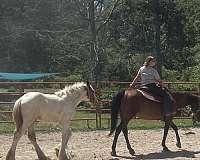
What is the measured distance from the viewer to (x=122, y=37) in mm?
34781

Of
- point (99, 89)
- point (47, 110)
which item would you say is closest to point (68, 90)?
point (47, 110)

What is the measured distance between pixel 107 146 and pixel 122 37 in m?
25.0

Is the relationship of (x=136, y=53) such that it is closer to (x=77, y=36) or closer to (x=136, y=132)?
(x=77, y=36)

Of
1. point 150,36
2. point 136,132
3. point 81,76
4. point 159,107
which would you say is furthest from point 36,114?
point 150,36

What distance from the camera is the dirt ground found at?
8.82 m

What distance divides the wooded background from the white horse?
18.6 meters

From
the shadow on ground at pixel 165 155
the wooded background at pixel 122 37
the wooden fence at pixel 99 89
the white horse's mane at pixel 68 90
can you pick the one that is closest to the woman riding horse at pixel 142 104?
the shadow on ground at pixel 165 155

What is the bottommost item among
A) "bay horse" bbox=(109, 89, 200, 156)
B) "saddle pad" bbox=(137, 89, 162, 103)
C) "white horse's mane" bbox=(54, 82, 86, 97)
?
"bay horse" bbox=(109, 89, 200, 156)

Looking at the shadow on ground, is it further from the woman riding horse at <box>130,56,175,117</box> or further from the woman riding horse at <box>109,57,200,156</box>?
the woman riding horse at <box>130,56,175,117</box>

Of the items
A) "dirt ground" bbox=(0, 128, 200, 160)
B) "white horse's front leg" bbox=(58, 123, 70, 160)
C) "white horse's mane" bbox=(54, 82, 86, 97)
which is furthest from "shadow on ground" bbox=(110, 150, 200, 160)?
"white horse's mane" bbox=(54, 82, 86, 97)

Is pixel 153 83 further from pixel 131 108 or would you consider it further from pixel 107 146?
pixel 107 146

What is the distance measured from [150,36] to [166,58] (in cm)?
210

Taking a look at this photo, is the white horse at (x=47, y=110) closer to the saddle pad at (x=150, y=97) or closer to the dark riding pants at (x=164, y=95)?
the saddle pad at (x=150, y=97)

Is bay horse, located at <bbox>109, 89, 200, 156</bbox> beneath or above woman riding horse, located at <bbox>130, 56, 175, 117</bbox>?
beneath
